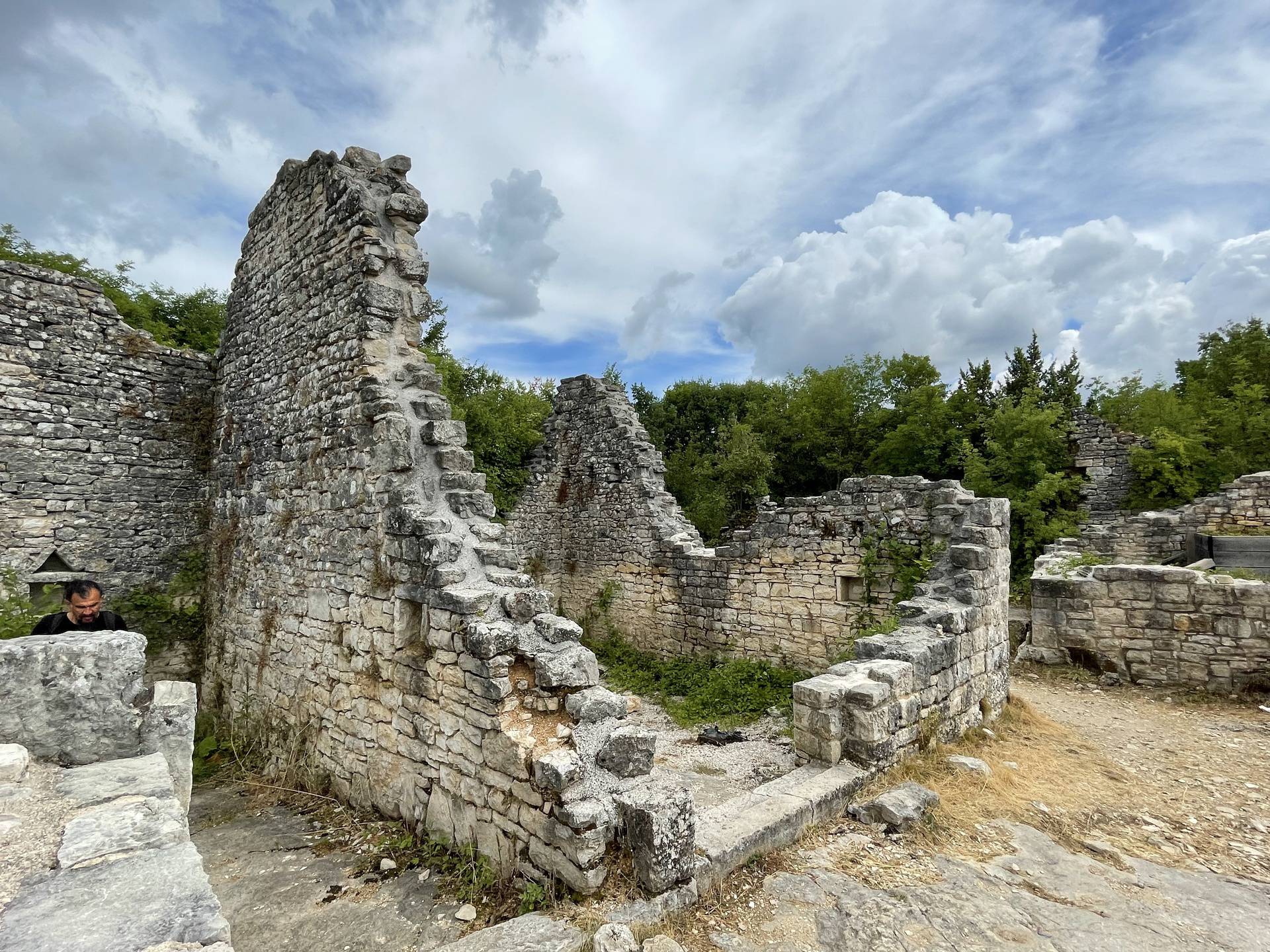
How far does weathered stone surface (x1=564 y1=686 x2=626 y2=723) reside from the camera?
4422mm

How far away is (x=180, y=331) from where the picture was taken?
Answer: 51.8ft

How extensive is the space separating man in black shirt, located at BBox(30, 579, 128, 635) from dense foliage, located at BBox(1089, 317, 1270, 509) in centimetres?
2195

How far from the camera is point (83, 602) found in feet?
15.3

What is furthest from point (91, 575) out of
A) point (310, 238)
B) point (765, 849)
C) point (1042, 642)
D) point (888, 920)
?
point (1042, 642)

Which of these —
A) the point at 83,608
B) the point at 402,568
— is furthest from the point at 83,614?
the point at 402,568

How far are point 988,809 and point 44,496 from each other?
34.1ft

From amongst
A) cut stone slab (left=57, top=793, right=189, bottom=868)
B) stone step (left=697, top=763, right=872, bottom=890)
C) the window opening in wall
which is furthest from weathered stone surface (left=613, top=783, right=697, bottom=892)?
the window opening in wall

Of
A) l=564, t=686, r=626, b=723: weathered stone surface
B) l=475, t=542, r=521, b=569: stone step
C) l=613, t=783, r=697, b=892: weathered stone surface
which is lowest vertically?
l=613, t=783, r=697, b=892: weathered stone surface

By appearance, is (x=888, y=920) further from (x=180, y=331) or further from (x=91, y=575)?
(x=180, y=331)

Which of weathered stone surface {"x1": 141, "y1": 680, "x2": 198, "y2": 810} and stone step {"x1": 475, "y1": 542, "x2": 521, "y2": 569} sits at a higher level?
stone step {"x1": 475, "y1": 542, "x2": 521, "y2": 569}

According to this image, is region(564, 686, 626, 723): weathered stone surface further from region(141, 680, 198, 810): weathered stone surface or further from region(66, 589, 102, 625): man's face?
region(66, 589, 102, 625): man's face

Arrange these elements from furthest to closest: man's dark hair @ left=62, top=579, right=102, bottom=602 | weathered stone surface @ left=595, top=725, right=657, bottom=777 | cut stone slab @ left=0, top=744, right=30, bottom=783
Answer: man's dark hair @ left=62, top=579, right=102, bottom=602
weathered stone surface @ left=595, top=725, right=657, bottom=777
cut stone slab @ left=0, top=744, right=30, bottom=783

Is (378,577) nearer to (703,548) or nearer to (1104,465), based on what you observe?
(703,548)

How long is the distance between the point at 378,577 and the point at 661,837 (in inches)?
132
